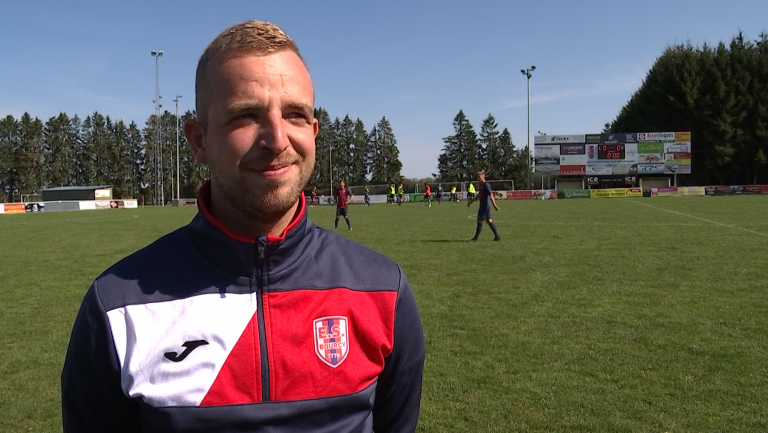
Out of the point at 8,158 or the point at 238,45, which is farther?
the point at 8,158

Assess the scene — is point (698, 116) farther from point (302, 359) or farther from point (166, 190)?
point (166, 190)

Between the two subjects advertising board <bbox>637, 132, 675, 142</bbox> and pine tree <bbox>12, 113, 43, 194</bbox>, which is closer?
advertising board <bbox>637, 132, 675, 142</bbox>

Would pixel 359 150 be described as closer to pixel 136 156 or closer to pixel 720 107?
pixel 136 156

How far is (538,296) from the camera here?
26.9ft

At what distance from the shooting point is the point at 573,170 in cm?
5525

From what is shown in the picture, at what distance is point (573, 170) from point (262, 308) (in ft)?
188

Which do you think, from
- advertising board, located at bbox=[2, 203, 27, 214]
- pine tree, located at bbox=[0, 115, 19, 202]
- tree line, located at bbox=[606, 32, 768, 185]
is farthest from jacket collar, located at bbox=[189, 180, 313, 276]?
pine tree, located at bbox=[0, 115, 19, 202]

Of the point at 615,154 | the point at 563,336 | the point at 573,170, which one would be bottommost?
the point at 563,336

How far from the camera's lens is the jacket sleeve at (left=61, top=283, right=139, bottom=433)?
151 cm

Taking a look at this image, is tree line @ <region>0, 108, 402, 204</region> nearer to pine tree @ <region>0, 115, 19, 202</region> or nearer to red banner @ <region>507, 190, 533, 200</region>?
pine tree @ <region>0, 115, 19, 202</region>

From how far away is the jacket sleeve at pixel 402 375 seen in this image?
1810mm

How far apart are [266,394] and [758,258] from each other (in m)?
12.6

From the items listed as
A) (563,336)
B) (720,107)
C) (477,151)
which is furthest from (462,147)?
(563,336)

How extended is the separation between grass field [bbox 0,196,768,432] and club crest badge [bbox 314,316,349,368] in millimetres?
2696
